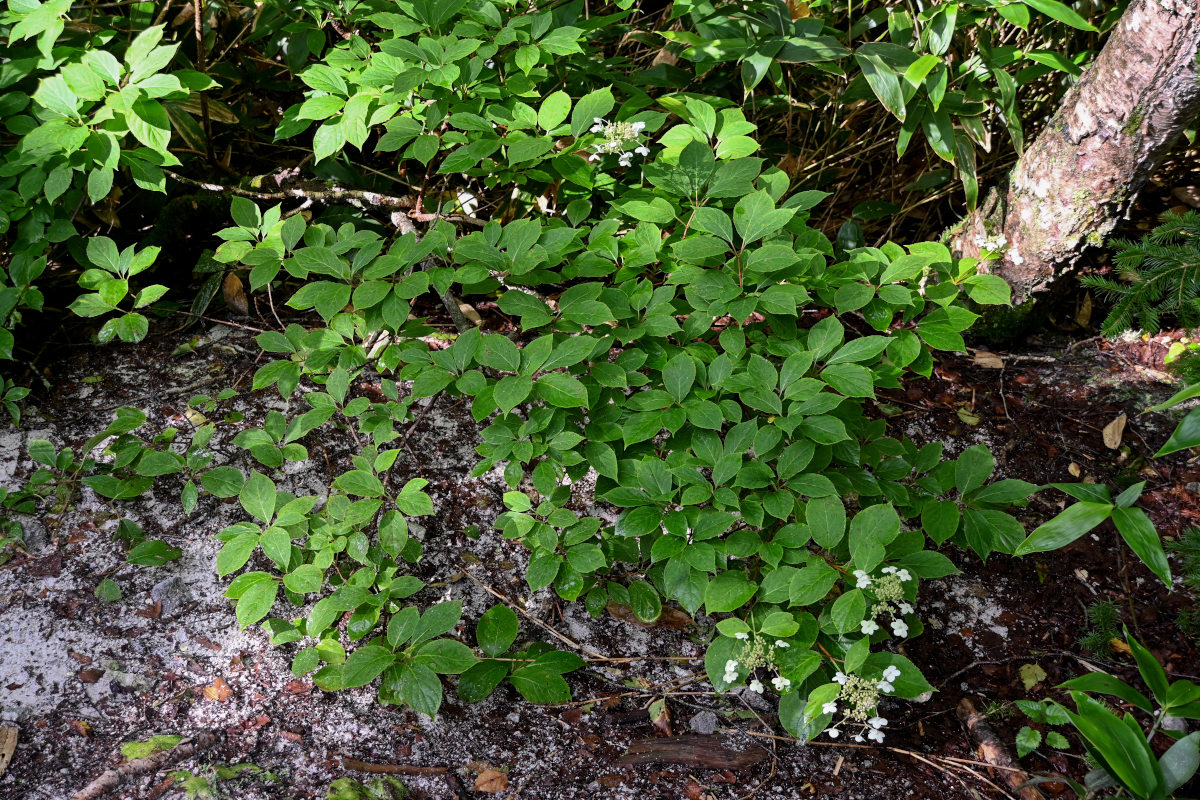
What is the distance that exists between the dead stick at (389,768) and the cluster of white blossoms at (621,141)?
4.05 feet

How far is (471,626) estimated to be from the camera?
1.67 meters

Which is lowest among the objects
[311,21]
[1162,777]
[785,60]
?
[1162,777]

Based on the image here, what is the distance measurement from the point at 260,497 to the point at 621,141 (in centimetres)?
100

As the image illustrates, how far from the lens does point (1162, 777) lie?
1.15 metres

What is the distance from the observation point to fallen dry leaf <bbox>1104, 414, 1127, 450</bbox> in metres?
2.07

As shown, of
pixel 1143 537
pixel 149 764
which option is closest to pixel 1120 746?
pixel 1143 537

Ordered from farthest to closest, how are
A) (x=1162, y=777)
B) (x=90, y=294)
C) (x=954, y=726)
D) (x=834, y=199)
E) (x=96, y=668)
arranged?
(x=834, y=199), (x=90, y=294), (x=954, y=726), (x=96, y=668), (x=1162, y=777)

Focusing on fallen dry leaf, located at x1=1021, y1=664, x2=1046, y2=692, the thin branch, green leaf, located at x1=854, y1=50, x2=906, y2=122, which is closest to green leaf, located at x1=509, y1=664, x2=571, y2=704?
fallen dry leaf, located at x1=1021, y1=664, x2=1046, y2=692

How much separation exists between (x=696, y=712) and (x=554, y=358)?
77 cm

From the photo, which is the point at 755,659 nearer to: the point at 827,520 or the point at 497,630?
the point at 827,520

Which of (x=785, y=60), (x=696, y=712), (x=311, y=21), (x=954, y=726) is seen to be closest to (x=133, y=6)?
(x=311, y=21)

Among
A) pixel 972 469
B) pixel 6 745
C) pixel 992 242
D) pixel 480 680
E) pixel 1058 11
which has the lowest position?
pixel 6 745

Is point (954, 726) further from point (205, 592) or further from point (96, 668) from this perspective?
point (96, 668)

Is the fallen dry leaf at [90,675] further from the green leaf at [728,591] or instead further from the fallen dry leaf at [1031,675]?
the fallen dry leaf at [1031,675]
